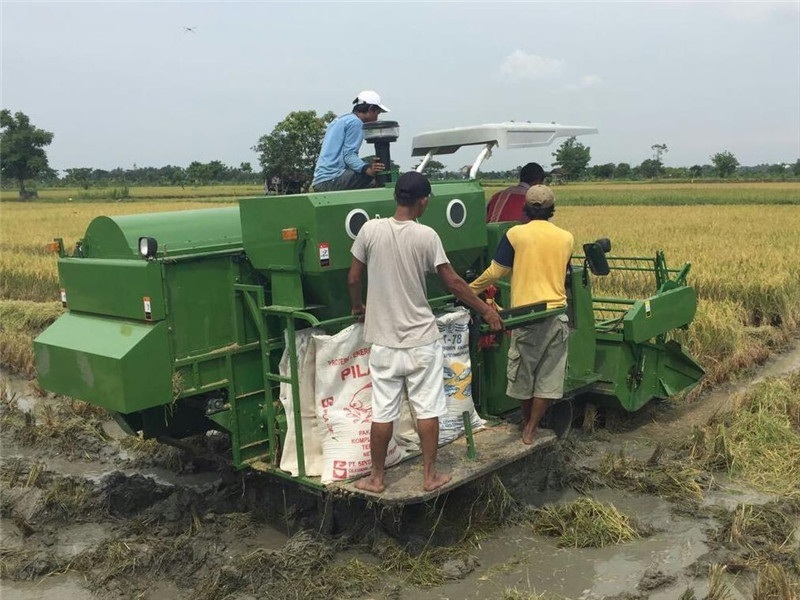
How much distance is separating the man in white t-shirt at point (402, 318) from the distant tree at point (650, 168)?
76004 mm

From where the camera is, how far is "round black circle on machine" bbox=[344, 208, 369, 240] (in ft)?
14.2

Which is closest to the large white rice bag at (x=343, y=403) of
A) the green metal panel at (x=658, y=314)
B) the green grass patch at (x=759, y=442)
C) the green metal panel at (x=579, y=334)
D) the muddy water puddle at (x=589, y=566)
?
the muddy water puddle at (x=589, y=566)

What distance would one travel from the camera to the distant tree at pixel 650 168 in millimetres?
75688

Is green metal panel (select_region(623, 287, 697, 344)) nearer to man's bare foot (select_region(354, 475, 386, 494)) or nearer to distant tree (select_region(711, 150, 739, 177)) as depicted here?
man's bare foot (select_region(354, 475, 386, 494))

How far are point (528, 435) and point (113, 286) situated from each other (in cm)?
266

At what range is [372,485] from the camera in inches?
161

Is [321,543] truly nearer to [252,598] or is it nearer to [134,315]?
[252,598]

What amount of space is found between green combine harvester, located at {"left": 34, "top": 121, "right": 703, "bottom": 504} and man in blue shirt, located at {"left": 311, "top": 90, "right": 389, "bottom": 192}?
164mm

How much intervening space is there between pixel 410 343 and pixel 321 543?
1.26 meters

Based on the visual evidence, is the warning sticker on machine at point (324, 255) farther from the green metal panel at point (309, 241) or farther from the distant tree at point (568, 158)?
the distant tree at point (568, 158)

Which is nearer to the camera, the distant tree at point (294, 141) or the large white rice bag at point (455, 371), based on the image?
the large white rice bag at point (455, 371)

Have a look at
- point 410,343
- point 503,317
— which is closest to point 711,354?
point 503,317

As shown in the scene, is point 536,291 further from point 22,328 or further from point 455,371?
point 22,328

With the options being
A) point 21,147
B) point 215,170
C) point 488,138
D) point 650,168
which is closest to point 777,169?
point 650,168
